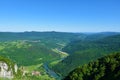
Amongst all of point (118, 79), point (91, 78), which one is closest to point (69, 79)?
point (91, 78)

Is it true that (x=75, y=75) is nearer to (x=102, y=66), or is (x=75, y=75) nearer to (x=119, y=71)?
(x=102, y=66)

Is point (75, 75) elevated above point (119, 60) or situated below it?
below

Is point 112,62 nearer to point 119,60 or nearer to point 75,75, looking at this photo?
point 119,60

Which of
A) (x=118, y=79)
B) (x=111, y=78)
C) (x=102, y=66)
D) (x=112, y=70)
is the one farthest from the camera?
(x=102, y=66)

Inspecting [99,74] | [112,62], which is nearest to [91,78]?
[99,74]

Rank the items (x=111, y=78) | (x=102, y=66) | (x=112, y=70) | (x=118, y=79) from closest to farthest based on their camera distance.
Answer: (x=118, y=79) → (x=111, y=78) → (x=112, y=70) → (x=102, y=66)

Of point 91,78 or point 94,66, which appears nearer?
point 91,78
